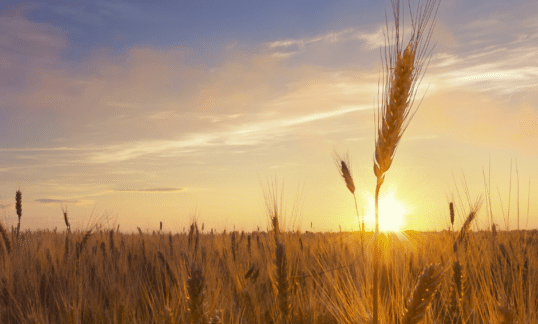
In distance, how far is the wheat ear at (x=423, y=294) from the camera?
168 cm

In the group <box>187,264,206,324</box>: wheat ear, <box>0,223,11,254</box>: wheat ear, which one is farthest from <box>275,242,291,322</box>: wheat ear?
<box>0,223,11,254</box>: wheat ear

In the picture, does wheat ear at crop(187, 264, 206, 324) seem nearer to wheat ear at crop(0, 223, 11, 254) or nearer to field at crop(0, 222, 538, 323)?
field at crop(0, 222, 538, 323)

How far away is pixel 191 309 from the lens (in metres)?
1.82

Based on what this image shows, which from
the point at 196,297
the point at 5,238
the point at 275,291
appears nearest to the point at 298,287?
the point at 275,291

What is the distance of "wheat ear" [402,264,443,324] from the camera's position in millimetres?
1685

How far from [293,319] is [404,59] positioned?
2.32m

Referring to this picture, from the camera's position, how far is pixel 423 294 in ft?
5.62

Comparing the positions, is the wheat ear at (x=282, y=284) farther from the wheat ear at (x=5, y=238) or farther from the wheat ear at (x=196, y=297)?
the wheat ear at (x=5, y=238)

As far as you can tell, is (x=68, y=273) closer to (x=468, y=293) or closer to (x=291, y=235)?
(x=291, y=235)

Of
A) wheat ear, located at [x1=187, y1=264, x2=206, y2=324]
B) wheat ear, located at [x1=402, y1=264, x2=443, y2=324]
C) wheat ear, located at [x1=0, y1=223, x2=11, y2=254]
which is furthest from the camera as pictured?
wheat ear, located at [x1=0, y1=223, x2=11, y2=254]

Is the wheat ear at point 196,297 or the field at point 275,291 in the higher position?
the wheat ear at point 196,297

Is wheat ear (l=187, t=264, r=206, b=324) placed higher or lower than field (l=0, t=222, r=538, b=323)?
higher

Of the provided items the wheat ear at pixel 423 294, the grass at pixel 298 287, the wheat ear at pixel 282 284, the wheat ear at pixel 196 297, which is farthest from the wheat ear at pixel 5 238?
the wheat ear at pixel 423 294

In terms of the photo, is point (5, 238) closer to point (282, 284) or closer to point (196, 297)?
point (282, 284)
